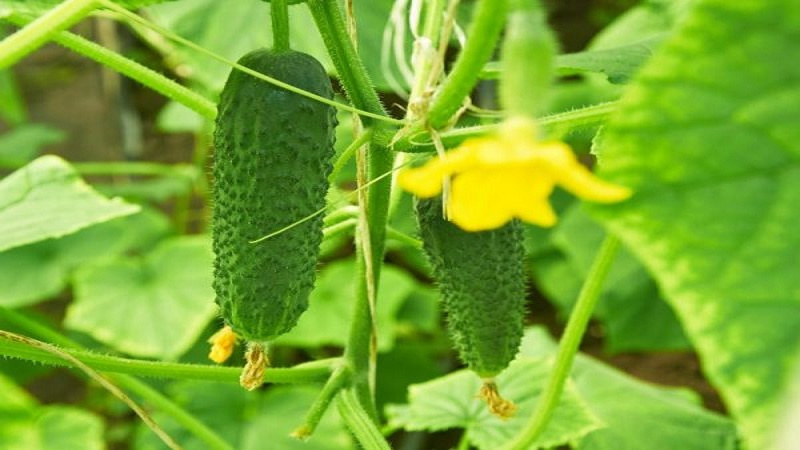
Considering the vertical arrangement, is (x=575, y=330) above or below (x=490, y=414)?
above

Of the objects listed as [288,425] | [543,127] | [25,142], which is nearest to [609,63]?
[543,127]

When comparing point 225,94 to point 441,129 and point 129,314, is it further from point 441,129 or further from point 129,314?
point 129,314

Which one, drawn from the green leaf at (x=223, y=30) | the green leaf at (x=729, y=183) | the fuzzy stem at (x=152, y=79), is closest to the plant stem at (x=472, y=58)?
the green leaf at (x=729, y=183)

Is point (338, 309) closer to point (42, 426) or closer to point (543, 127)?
point (42, 426)

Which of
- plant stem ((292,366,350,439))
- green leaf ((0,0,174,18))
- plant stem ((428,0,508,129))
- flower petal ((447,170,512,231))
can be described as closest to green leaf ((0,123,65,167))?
green leaf ((0,0,174,18))

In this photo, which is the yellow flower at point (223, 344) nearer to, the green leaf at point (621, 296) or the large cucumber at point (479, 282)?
the large cucumber at point (479, 282)

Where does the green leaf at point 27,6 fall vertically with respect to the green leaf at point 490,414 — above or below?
above

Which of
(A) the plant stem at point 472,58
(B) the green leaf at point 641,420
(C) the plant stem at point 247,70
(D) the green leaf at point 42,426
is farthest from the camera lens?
(D) the green leaf at point 42,426
